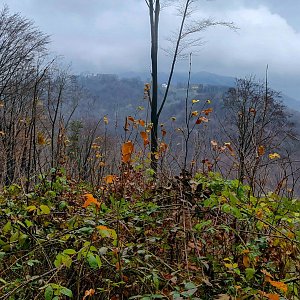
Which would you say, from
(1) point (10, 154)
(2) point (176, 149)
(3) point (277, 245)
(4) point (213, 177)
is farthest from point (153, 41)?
(3) point (277, 245)

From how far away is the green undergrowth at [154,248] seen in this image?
6.03ft

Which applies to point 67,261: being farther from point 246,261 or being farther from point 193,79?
point 193,79

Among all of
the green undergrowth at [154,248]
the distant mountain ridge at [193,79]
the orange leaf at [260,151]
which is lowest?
the green undergrowth at [154,248]

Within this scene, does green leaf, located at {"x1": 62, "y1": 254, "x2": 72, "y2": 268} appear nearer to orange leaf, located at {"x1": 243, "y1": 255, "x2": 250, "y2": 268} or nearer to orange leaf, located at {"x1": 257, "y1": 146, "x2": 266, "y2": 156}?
orange leaf, located at {"x1": 243, "y1": 255, "x2": 250, "y2": 268}

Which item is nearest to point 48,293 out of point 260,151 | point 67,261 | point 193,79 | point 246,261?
point 67,261

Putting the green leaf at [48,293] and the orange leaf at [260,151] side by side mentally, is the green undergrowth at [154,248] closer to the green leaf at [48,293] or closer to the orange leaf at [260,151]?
the green leaf at [48,293]

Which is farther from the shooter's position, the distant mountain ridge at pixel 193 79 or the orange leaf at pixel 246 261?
the distant mountain ridge at pixel 193 79

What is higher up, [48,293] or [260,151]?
[260,151]

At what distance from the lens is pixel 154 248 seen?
2404 mm

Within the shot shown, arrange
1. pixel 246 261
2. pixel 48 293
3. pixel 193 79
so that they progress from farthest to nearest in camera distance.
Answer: pixel 193 79 → pixel 246 261 → pixel 48 293

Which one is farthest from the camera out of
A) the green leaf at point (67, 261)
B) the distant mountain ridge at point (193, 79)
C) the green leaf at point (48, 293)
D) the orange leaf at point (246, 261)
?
the distant mountain ridge at point (193, 79)

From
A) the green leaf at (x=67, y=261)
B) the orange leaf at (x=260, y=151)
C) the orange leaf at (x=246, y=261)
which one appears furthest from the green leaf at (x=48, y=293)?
the orange leaf at (x=260, y=151)

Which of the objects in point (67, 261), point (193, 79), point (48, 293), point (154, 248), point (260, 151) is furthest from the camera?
point (193, 79)

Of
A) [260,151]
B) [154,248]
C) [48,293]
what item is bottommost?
[154,248]
